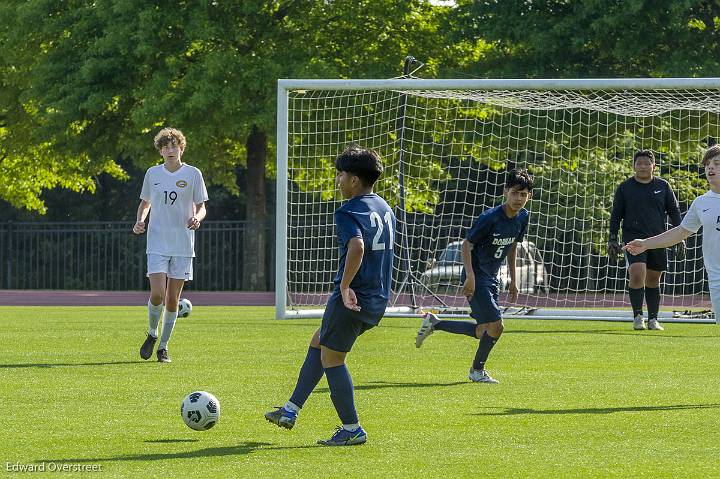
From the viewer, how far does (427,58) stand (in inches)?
1204

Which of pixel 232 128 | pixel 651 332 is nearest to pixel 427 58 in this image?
pixel 232 128

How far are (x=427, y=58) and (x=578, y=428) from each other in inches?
941

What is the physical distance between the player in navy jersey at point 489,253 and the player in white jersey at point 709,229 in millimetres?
1629

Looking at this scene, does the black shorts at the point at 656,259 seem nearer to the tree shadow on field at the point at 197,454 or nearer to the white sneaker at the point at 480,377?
the white sneaker at the point at 480,377

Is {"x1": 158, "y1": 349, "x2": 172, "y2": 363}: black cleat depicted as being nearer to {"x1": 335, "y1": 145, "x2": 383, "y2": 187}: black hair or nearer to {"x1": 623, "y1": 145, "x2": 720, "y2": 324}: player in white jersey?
{"x1": 623, "y1": 145, "x2": 720, "y2": 324}: player in white jersey

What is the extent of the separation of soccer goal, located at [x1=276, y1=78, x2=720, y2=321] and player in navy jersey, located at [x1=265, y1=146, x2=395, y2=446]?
9.41 meters

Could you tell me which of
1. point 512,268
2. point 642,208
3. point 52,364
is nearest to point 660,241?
point 512,268

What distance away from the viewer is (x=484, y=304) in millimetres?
10219

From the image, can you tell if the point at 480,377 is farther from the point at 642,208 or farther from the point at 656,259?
the point at 656,259

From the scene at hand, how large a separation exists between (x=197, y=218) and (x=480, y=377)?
Result: 9.89ft

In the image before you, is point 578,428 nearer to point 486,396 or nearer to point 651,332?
point 486,396

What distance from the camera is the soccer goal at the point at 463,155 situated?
17.3 meters

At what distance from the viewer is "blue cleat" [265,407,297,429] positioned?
6.93 metres

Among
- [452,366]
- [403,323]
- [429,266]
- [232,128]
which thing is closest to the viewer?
[452,366]
